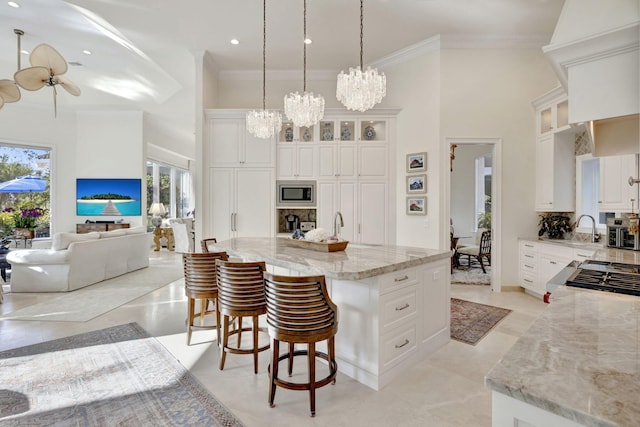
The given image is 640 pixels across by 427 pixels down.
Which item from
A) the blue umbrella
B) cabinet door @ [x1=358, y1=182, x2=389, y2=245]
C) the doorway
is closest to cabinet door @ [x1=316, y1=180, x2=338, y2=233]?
cabinet door @ [x1=358, y1=182, x2=389, y2=245]

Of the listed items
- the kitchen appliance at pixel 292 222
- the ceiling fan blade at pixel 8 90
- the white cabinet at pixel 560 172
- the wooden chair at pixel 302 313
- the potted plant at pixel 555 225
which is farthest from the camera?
the kitchen appliance at pixel 292 222

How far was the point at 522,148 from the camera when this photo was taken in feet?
16.3

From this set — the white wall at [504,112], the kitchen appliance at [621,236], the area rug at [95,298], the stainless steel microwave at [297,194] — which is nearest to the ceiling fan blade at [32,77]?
the area rug at [95,298]

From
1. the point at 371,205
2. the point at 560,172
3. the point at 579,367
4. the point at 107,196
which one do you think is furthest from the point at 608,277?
the point at 107,196

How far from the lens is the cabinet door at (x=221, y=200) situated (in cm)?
552

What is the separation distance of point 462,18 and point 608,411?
4.95m

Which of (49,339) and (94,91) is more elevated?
(94,91)

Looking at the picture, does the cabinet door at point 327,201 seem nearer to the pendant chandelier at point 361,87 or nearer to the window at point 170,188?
the pendant chandelier at point 361,87

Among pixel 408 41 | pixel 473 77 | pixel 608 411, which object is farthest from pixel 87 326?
pixel 473 77

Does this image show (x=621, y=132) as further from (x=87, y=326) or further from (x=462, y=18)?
(x=87, y=326)

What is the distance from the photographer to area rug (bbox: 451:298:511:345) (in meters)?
3.36

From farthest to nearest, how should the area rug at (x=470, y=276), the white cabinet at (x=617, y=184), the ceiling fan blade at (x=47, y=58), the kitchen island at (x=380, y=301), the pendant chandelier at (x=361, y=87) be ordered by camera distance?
the area rug at (x=470, y=276) → the ceiling fan blade at (x=47, y=58) → the white cabinet at (x=617, y=184) → the pendant chandelier at (x=361, y=87) → the kitchen island at (x=380, y=301)

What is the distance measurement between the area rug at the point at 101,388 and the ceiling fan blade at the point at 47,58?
3.26 m

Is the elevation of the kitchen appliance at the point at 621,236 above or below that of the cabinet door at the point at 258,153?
below
